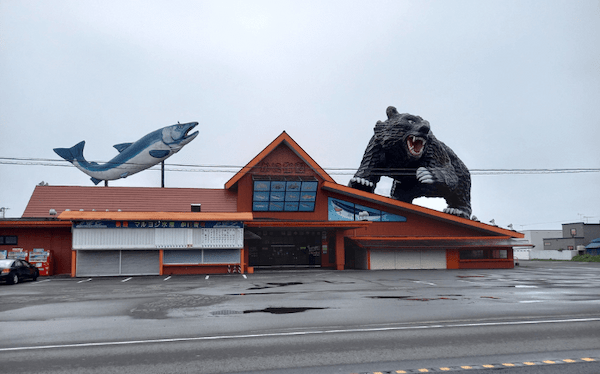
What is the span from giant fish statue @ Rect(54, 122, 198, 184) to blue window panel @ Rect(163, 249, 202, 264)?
1175cm

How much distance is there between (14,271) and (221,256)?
1042cm

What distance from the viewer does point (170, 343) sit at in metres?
7.86

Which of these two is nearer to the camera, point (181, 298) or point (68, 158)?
point (181, 298)

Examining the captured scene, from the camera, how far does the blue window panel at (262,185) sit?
31.0 m

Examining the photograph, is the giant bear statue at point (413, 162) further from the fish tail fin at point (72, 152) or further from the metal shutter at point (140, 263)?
the fish tail fin at point (72, 152)

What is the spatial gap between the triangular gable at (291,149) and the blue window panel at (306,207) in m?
2.21

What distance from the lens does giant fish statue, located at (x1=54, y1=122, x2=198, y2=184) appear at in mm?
34594

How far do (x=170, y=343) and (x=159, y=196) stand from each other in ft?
85.4

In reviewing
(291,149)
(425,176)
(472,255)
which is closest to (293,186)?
(291,149)

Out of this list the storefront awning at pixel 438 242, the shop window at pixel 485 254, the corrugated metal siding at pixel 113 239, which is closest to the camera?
the corrugated metal siding at pixel 113 239

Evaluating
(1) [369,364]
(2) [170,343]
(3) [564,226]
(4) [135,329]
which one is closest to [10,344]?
(4) [135,329]

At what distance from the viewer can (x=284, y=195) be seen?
104 feet

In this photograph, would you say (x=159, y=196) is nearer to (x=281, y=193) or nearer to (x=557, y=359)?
(x=281, y=193)

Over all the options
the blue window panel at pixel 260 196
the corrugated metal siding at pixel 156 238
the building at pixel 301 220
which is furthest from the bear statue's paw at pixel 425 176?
the corrugated metal siding at pixel 156 238
